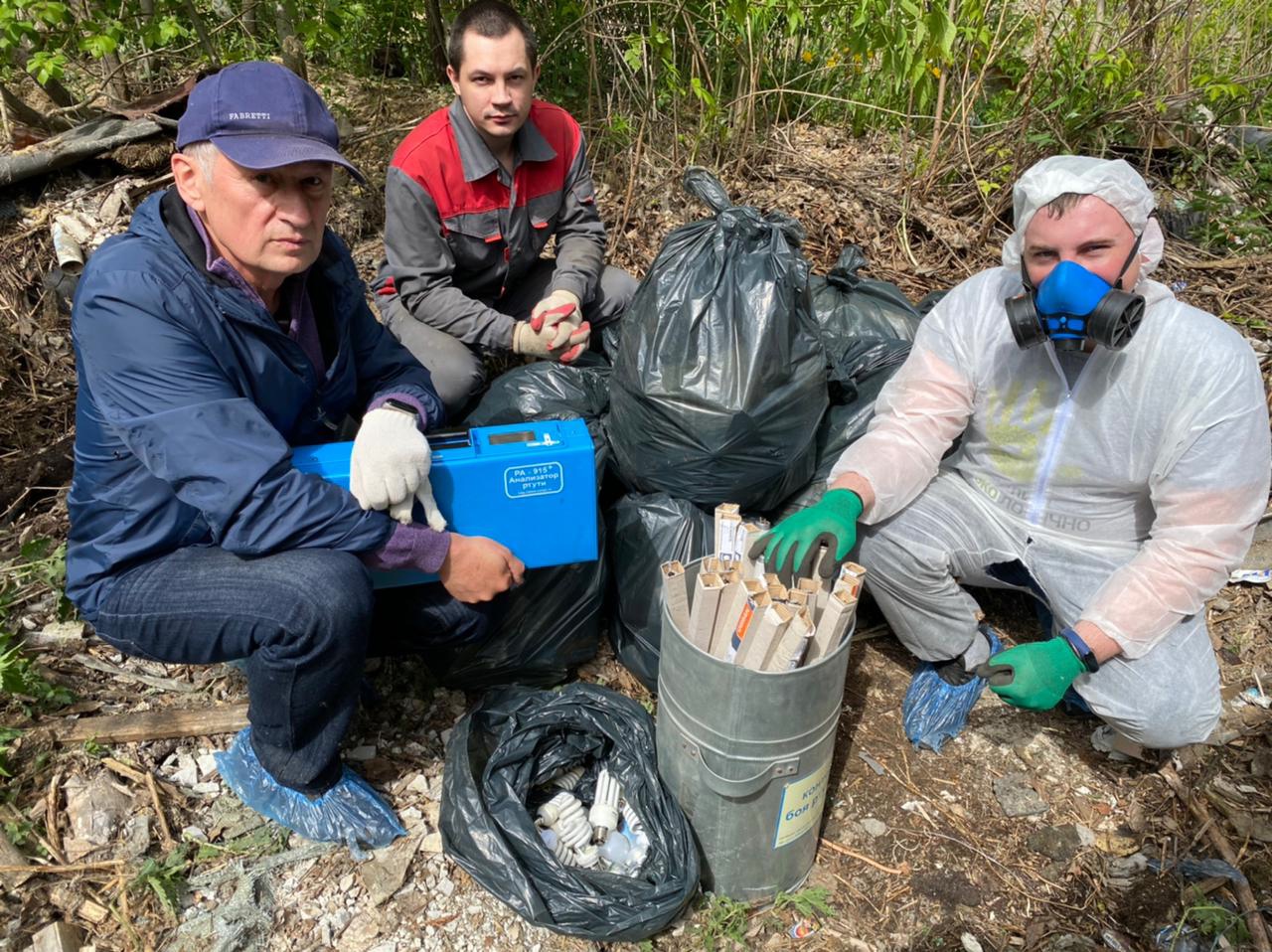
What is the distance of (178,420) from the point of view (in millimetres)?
1546

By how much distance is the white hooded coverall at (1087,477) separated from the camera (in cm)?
193

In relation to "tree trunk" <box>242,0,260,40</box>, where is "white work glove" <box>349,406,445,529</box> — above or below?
below

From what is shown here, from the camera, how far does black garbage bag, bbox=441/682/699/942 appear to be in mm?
1716

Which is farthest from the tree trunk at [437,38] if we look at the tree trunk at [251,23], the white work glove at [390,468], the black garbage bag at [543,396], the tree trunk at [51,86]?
the white work glove at [390,468]

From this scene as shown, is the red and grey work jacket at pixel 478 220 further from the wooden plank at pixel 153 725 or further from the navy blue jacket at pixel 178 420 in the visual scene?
the wooden plank at pixel 153 725

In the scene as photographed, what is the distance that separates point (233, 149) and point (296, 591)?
83cm

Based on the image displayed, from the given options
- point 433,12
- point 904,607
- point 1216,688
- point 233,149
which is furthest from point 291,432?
point 433,12

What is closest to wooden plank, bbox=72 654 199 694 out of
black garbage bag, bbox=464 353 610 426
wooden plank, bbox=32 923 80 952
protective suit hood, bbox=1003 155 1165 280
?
wooden plank, bbox=32 923 80 952

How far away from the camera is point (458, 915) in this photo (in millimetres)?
1851

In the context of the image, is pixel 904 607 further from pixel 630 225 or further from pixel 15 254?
pixel 15 254

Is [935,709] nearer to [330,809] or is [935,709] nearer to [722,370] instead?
[722,370]

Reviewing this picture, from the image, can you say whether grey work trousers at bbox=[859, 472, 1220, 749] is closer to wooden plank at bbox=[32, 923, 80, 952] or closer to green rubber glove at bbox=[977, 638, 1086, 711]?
green rubber glove at bbox=[977, 638, 1086, 711]

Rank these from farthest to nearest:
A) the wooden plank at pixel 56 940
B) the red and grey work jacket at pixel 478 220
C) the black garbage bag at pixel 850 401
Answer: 1. the red and grey work jacket at pixel 478 220
2. the black garbage bag at pixel 850 401
3. the wooden plank at pixel 56 940

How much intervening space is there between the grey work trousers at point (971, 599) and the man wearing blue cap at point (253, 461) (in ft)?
3.45
